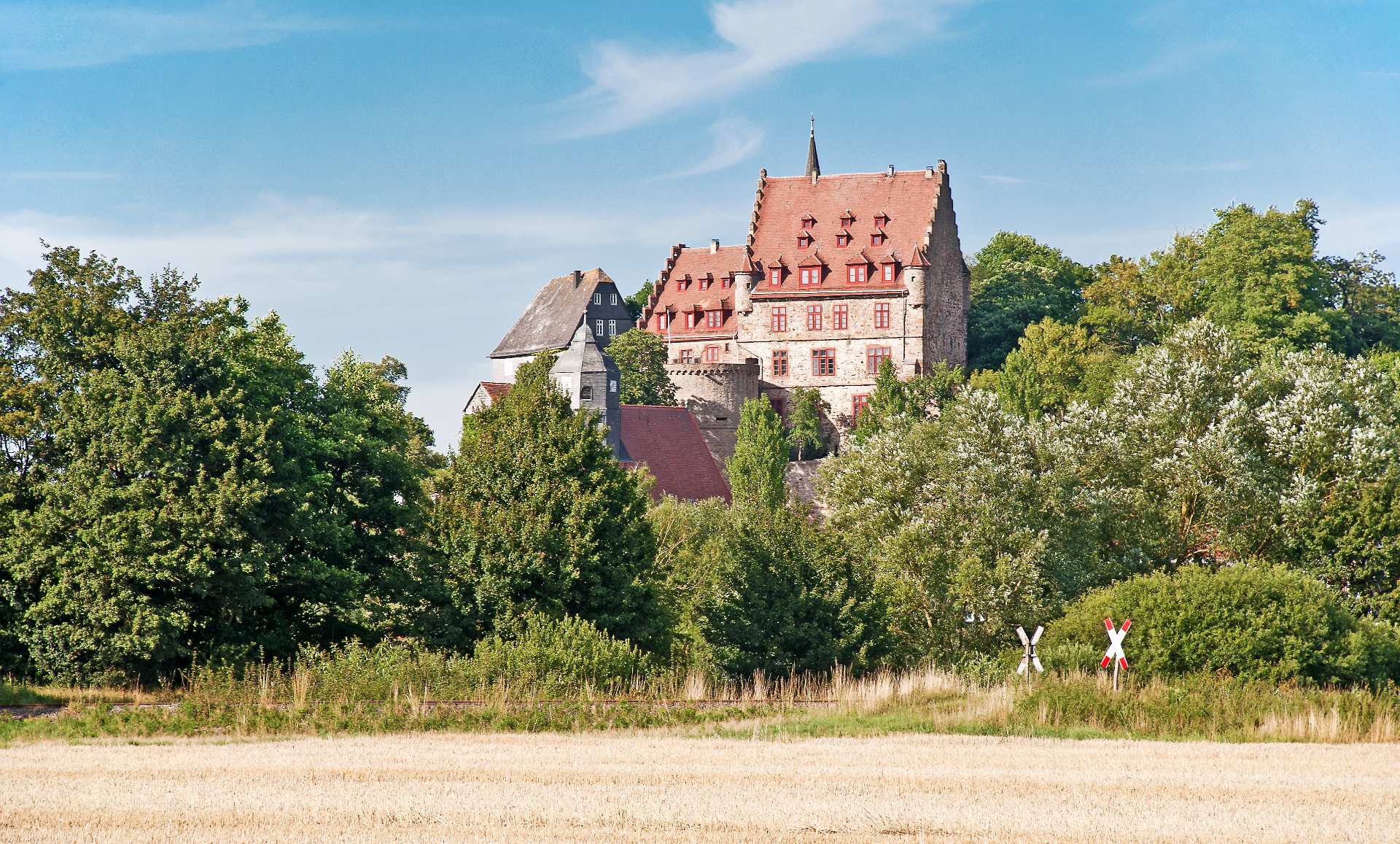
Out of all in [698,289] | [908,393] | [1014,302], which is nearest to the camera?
[908,393]

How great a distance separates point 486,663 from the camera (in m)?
25.1

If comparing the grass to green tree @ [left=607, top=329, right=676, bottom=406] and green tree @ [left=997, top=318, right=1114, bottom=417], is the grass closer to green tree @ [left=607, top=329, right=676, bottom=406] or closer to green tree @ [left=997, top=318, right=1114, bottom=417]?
green tree @ [left=997, top=318, right=1114, bottom=417]

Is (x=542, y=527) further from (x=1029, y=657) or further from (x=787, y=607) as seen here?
(x=1029, y=657)

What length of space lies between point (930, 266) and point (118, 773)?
69.8m

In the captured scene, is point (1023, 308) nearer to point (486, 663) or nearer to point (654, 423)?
point (654, 423)

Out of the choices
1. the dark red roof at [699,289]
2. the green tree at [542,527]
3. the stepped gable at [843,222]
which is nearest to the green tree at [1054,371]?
the stepped gable at [843,222]

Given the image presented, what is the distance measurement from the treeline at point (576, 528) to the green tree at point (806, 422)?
36.4 m

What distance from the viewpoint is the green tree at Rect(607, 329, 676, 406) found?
271ft

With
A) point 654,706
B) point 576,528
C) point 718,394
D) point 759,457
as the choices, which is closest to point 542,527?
point 576,528

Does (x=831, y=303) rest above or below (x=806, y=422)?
above

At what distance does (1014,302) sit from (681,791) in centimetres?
7550

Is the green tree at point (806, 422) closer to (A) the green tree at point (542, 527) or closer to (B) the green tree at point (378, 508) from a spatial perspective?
(B) the green tree at point (378, 508)

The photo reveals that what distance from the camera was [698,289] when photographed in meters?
91.8

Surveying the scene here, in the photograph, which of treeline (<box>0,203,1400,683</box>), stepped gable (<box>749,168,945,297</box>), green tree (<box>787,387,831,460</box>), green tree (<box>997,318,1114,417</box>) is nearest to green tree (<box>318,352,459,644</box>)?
treeline (<box>0,203,1400,683</box>)
